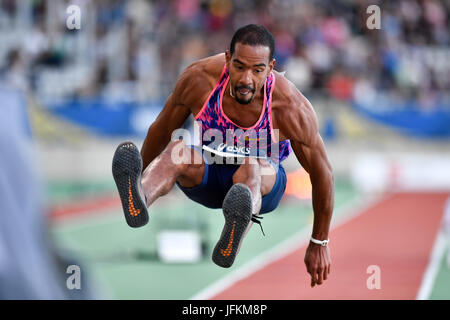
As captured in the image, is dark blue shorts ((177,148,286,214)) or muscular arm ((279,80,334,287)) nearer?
muscular arm ((279,80,334,287))

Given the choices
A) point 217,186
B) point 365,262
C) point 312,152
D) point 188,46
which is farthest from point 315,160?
point 188,46

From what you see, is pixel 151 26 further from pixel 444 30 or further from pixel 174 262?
pixel 174 262

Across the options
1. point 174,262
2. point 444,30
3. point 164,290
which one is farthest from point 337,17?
point 164,290

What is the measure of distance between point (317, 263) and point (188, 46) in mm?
9787

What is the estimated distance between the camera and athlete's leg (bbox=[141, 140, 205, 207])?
4.21m

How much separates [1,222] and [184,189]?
343 cm

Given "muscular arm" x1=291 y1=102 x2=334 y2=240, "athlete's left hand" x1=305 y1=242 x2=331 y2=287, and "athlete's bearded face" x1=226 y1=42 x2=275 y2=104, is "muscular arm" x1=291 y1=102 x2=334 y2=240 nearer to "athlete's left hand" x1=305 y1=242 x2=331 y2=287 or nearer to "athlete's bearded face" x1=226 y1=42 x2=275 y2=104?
"athlete's left hand" x1=305 y1=242 x2=331 y2=287

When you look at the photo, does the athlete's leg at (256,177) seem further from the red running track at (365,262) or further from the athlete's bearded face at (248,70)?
the red running track at (365,262)

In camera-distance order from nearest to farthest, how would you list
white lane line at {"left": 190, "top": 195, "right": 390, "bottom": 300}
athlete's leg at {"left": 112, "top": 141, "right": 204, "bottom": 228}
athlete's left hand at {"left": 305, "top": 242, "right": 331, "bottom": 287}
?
1. athlete's leg at {"left": 112, "top": 141, "right": 204, "bottom": 228}
2. athlete's left hand at {"left": 305, "top": 242, "right": 331, "bottom": 287}
3. white lane line at {"left": 190, "top": 195, "right": 390, "bottom": 300}

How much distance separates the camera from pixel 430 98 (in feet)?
52.9

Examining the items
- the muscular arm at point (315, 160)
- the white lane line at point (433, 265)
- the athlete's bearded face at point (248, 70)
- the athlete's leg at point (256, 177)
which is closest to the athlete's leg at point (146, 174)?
the athlete's leg at point (256, 177)

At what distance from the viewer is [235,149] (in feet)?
14.9

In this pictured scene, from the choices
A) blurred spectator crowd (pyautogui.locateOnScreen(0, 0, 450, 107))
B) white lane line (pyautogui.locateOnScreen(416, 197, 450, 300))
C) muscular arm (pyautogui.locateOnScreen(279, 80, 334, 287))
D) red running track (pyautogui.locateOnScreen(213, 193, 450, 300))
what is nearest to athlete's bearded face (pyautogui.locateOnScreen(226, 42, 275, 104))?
muscular arm (pyautogui.locateOnScreen(279, 80, 334, 287))

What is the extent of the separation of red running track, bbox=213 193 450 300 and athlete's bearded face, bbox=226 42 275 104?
2966 millimetres
